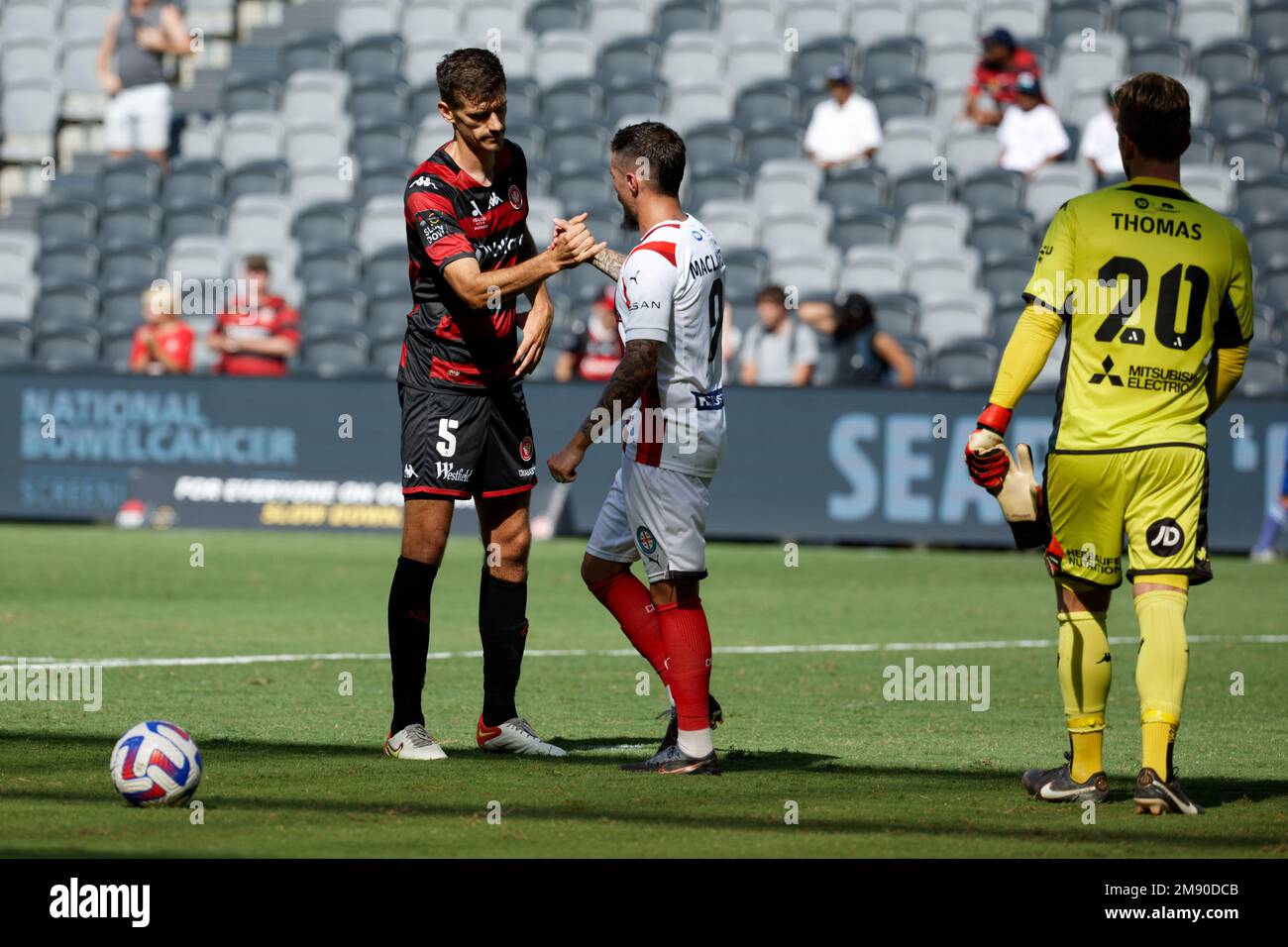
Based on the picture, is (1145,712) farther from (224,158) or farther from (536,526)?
(224,158)

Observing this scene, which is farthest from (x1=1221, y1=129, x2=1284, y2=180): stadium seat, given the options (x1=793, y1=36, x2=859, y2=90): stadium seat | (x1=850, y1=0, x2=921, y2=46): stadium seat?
(x1=793, y1=36, x2=859, y2=90): stadium seat

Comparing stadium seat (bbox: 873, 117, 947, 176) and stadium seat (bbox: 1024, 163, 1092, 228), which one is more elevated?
stadium seat (bbox: 873, 117, 947, 176)

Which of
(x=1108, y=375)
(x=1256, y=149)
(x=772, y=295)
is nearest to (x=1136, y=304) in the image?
(x=1108, y=375)

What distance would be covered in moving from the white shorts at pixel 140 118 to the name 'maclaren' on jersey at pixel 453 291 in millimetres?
18580

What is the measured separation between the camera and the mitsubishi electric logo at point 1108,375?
6.39 meters

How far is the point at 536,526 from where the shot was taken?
19.4 m

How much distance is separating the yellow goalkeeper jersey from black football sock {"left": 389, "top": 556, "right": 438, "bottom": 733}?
2.54 meters

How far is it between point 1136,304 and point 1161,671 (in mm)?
1175

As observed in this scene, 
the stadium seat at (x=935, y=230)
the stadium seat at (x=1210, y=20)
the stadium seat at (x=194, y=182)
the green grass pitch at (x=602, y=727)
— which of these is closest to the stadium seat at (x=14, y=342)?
the stadium seat at (x=194, y=182)

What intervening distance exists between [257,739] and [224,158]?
19.1 metres

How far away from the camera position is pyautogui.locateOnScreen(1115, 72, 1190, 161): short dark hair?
6.36 meters

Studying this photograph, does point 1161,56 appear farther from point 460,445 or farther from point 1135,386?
point 1135,386

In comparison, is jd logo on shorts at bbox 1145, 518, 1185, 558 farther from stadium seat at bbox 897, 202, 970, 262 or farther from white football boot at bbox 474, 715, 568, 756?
stadium seat at bbox 897, 202, 970, 262

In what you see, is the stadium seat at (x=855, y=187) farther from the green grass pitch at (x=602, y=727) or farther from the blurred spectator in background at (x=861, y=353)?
the green grass pitch at (x=602, y=727)
